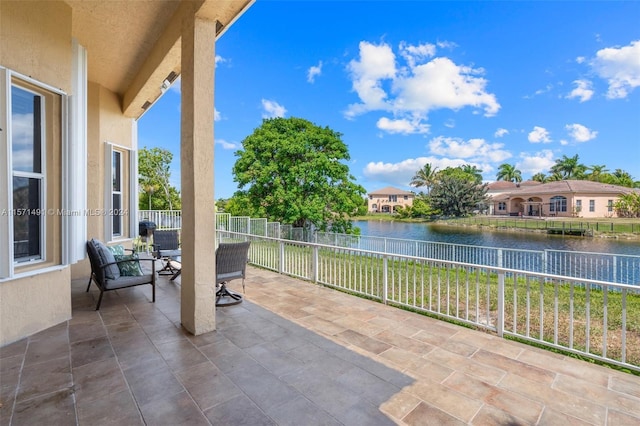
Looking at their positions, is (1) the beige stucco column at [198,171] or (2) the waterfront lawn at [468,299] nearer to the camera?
(1) the beige stucco column at [198,171]

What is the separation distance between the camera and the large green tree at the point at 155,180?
66.4 ft

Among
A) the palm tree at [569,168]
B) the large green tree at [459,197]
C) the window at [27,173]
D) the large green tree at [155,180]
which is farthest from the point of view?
the palm tree at [569,168]

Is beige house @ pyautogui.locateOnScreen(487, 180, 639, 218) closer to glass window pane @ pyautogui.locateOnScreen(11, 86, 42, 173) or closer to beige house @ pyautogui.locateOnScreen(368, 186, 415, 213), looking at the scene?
beige house @ pyautogui.locateOnScreen(368, 186, 415, 213)

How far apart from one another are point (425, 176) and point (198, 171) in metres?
49.1

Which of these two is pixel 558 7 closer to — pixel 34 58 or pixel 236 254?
pixel 236 254

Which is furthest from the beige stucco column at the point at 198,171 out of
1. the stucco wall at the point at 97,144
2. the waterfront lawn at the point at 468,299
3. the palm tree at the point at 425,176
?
the palm tree at the point at 425,176

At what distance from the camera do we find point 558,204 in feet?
94.0

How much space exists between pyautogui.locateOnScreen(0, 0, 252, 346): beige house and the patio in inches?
17.2

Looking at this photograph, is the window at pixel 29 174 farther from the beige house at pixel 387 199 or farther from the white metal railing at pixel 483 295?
the beige house at pixel 387 199

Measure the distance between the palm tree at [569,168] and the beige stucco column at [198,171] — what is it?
58.1m

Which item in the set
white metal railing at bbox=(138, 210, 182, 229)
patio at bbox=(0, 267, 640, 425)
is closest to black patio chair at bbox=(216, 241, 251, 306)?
patio at bbox=(0, 267, 640, 425)

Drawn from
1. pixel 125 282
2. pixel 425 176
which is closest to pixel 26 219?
pixel 125 282

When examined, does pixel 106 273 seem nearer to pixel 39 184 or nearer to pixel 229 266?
pixel 39 184

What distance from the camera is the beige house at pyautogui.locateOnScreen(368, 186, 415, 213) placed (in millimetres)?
49656
